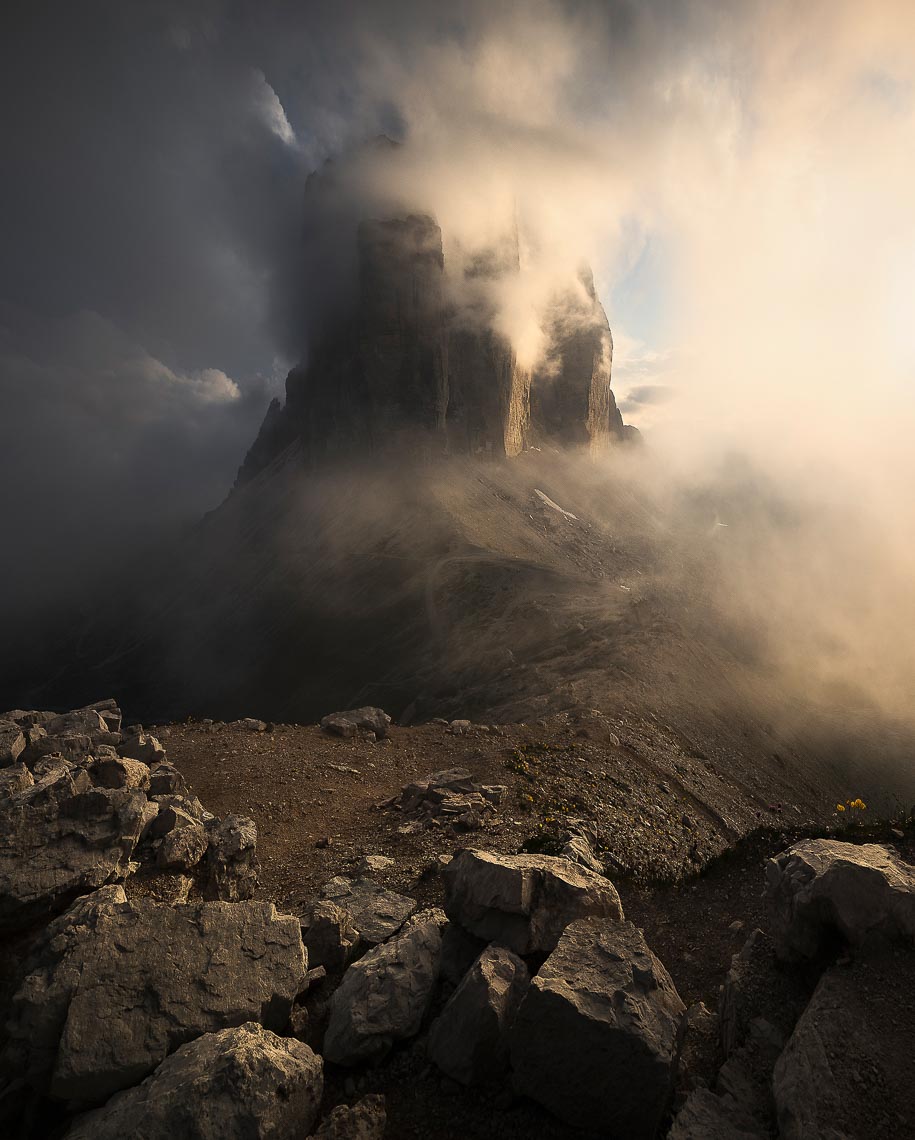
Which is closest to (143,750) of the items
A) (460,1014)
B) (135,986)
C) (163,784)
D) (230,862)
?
(163,784)

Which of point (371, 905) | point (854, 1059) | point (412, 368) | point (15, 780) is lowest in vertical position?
point (15, 780)

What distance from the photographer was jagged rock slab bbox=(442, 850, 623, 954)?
29.8 ft

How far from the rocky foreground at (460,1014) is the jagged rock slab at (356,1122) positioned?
0.02 meters

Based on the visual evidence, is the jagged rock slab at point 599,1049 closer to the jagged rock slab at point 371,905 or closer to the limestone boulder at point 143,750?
the jagged rock slab at point 371,905

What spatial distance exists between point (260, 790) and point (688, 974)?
51.4 feet

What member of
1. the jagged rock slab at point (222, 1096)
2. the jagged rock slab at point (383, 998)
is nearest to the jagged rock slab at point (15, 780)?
the jagged rock slab at point (222, 1096)

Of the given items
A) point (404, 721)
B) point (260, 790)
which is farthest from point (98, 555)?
point (260, 790)

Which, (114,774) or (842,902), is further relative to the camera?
(114,774)

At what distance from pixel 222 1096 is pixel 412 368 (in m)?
107

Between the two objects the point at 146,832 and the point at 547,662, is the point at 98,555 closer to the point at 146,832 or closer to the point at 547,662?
the point at 547,662

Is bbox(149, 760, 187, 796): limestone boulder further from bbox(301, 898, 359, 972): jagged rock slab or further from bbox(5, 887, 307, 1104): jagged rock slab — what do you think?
bbox(301, 898, 359, 972): jagged rock slab

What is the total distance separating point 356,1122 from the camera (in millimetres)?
7062

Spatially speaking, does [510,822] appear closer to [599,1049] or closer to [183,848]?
[183,848]

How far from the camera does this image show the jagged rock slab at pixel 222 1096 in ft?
21.1
